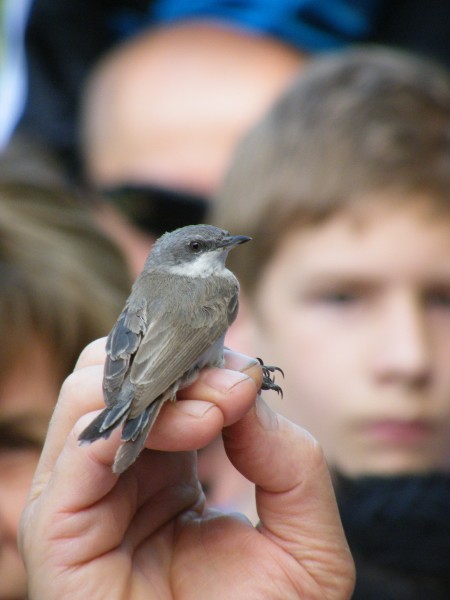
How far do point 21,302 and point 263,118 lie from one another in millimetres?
1529

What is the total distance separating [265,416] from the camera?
163cm

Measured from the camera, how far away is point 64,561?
61.4 inches

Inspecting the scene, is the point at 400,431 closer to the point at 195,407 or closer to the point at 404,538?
the point at 404,538

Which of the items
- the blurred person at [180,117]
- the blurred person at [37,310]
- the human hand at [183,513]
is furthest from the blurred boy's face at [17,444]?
the blurred person at [180,117]

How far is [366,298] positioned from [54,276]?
111cm

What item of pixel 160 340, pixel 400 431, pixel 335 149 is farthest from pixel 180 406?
pixel 335 149

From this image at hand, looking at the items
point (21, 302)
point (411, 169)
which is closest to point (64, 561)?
point (21, 302)

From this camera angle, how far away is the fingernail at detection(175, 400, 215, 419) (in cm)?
148

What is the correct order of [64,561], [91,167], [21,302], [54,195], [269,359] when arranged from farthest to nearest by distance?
[91,167]
[54,195]
[269,359]
[21,302]
[64,561]

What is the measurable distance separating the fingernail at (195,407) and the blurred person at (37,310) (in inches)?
40.5

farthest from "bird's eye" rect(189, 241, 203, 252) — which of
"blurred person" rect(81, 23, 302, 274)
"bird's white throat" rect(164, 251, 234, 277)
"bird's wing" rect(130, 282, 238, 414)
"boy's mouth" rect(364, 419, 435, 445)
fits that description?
"blurred person" rect(81, 23, 302, 274)

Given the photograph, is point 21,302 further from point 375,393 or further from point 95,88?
point 95,88

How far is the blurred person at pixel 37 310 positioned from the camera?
93.3 inches

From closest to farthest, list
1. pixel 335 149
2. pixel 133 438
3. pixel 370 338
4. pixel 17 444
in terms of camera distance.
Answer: pixel 133 438
pixel 17 444
pixel 370 338
pixel 335 149
